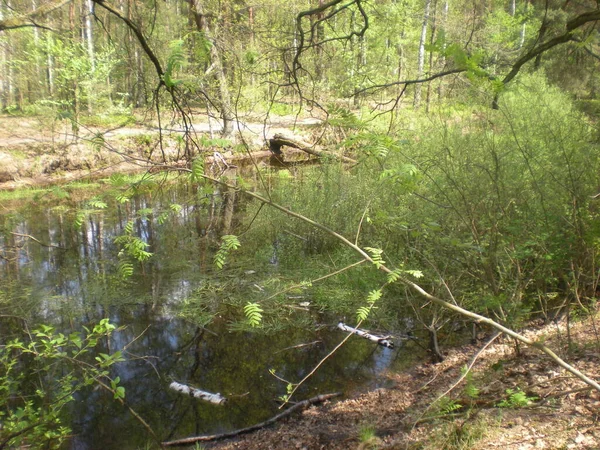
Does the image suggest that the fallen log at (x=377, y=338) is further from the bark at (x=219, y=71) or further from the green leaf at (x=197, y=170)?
the green leaf at (x=197, y=170)

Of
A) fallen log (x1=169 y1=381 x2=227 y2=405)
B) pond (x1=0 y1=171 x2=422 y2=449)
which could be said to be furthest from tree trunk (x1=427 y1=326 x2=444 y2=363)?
fallen log (x1=169 y1=381 x2=227 y2=405)

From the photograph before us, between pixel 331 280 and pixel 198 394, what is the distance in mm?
2550

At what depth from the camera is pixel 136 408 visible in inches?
184

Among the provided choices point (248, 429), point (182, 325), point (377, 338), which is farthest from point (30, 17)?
point (377, 338)

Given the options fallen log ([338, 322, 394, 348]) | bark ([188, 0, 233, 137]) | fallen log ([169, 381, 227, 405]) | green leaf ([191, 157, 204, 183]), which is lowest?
fallen log ([169, 381, 227, 405])

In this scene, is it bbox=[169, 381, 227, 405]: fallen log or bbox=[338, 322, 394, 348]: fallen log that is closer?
bbox=[169, 381, 227, 405]: fallen log

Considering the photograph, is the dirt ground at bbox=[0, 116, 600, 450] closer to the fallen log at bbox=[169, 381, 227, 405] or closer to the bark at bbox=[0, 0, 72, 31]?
the fallen log at bbox=[169, 381, 227, 405]

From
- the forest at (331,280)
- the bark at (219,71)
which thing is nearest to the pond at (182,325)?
the forest at (331,280)

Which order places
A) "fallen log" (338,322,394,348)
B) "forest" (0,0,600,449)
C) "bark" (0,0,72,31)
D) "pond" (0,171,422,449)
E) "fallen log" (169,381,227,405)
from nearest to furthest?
"forest" (0,0,600,449), "bark" (0,0,72,31), "pond" (0,171,422,449), "fallen log" (169,381,227,405), "fallen log" (338,322,394,348)

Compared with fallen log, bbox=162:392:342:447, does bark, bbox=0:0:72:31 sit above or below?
above

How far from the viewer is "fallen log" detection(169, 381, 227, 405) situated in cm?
470

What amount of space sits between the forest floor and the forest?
21 mm

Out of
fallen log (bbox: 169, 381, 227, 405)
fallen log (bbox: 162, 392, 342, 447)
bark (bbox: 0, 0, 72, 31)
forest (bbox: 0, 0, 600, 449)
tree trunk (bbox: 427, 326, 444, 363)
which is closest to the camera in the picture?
forest (bbox: 0, 0, 600, 449)

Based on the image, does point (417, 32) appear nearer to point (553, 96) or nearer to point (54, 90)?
point (553, 96)
